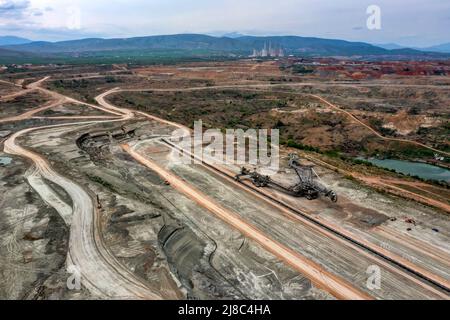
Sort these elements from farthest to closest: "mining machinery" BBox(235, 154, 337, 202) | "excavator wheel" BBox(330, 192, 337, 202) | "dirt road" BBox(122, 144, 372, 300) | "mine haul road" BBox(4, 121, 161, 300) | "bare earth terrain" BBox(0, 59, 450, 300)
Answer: "mining machinery" BBox(235, 154, 337, 202), "excavator wheel" BBox(330, 192, 337, 202), "bare earth terrain" BBox(0, 59, 450, 300), "dirt road" BBox(122, 144, 372, 300), "mine haul road" BBox(4, 121, 161, 300)

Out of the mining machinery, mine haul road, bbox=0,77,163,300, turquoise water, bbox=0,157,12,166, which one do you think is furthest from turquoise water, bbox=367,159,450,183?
turquoise water, bbox=0,157,12,166

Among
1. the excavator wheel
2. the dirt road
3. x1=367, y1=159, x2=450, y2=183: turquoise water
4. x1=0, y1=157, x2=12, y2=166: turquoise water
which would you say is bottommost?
x1=367, y1=159, x2=450, y2=183: turquoise water

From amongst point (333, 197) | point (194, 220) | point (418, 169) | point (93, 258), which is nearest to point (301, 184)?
point (333, 197)

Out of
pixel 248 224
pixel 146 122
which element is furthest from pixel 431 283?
pixel 146 122

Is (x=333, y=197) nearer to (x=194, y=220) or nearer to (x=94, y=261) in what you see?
(x=194, y=220)

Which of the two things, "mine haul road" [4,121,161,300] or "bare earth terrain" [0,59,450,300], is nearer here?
"mine haul road" [4,121,161,300]

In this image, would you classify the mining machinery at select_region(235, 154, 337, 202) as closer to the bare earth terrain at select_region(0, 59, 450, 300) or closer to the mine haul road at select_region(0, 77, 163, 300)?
the bare earth terrain at select_region(0, 59, 450, 300)
